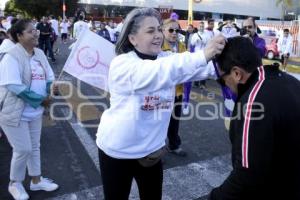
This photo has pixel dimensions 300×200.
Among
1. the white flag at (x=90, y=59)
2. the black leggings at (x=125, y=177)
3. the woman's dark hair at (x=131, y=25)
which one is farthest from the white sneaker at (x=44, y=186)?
the woman's dark hair at (x=131, y=25)

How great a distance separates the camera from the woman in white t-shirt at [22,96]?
3.55 metres

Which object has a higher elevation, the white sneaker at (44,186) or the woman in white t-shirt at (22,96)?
the woman in white t-shirt at (22,96)

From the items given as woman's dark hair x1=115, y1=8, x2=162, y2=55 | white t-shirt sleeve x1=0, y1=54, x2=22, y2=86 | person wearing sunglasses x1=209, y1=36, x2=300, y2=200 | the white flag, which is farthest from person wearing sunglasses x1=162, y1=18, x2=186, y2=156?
person wearing sunglasses x1=209, y1=36, x2=300, y2=200

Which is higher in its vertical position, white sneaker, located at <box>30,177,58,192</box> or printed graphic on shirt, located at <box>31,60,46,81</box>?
printed graphic on shirt, located at <box>31,60,46,81</box>

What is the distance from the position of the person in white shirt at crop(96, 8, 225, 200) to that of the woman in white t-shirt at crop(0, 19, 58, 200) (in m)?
1.39

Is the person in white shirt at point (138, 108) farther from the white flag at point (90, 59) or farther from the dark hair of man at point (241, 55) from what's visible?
the white flag at point (90, 59)

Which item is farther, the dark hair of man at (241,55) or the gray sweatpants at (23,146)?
the gray sweatpants at (23,146)

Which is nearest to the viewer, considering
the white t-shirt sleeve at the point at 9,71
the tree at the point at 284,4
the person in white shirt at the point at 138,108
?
the person in white shirt at the point at 138,108

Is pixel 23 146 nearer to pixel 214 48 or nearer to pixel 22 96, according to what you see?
pixel 22 96

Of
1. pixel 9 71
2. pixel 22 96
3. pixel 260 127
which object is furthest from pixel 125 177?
pixel 9 71

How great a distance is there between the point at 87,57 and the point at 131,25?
1.58 meters

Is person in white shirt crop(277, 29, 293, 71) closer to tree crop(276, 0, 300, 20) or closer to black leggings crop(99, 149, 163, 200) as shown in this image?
black leggings crop(99, 149, 163, 200)

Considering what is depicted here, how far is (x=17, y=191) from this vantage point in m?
3.93

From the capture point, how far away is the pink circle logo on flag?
377 centimetres
